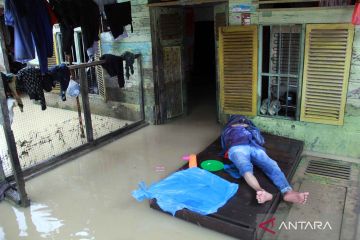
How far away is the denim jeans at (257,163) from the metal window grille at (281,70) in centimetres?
114

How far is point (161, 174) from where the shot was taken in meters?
3.59

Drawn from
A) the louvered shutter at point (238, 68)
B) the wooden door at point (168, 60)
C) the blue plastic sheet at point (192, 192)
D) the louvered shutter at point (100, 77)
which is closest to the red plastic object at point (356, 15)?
the louvered shutter at point (238, 68)

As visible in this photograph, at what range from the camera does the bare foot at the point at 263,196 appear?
8.87 feet

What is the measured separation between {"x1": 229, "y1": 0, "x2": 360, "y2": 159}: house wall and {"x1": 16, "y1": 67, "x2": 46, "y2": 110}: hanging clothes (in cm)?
243

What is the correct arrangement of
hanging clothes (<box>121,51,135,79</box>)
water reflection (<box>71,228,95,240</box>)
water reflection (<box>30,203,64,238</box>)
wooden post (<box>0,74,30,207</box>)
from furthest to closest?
hanging clothes (<box>121,51,135,79</box>)
wooden post (<box>0,74,30,207</box>)
water reflection (<box>30,203,64,238</box>)
water reflection (<box>71,228,95,240</box>)

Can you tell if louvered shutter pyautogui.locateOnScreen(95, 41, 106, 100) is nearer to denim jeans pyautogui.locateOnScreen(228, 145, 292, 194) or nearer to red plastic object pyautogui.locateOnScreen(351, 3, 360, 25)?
denim jeans pyautogui.locateOnScreen(228, 145, 292, 194)

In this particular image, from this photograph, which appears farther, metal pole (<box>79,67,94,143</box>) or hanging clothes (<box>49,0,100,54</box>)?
metal pole (<box>79,67,94,143</box>)

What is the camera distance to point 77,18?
3.77 meters

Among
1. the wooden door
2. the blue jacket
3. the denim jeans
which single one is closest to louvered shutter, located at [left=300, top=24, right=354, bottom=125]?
the blue jacket

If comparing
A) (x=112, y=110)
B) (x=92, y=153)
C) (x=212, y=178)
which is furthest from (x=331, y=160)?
(x=112, y=110)

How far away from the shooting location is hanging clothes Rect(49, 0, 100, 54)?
3.58 meters

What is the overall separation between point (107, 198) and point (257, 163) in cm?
152

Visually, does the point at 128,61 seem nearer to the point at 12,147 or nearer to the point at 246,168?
the point at 12,147

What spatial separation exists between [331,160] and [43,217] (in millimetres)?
3164
